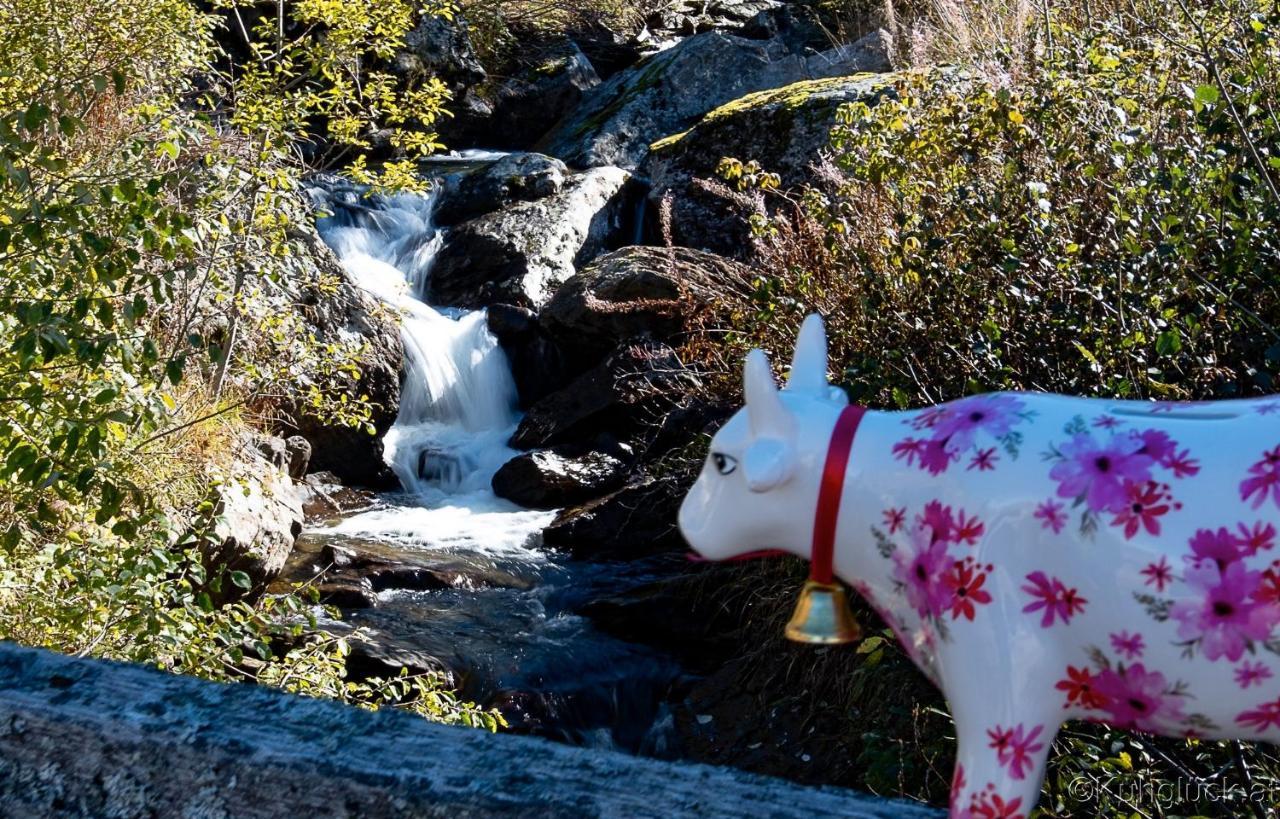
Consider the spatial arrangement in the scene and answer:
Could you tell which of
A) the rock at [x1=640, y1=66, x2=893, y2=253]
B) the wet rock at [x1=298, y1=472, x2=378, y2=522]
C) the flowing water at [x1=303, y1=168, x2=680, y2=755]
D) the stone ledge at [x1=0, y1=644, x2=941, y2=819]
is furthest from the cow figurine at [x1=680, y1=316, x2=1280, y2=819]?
the rock at [x1=640, y1=66, x2=893, y2=253]

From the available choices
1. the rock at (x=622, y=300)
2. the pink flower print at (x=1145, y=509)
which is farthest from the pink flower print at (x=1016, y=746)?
the rock at (x=622, y=300)

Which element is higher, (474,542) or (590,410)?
(590,410)

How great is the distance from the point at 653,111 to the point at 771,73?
134 centimetres

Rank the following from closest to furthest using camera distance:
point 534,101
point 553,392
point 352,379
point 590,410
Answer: point 352,379 < point 590,410 < point 553,392 < point 534,101

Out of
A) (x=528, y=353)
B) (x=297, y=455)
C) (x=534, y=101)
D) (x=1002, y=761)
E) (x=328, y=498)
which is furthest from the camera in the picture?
(x=534, y=101)

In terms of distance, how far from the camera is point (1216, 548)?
1200 mm

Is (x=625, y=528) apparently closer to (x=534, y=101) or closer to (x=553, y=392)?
(x=553, y=392)

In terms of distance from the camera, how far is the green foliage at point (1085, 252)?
9.86 ft

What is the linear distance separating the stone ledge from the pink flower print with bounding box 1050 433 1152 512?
20.2 inches

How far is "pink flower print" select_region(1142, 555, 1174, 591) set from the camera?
3.98ft

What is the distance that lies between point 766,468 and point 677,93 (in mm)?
13023

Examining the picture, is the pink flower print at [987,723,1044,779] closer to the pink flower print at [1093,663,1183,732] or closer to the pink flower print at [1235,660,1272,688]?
the pink flower print at [1093,663,1183,732]

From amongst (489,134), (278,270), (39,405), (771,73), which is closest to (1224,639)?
(39,405)

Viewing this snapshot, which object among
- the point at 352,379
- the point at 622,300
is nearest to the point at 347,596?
the point at 352,379
